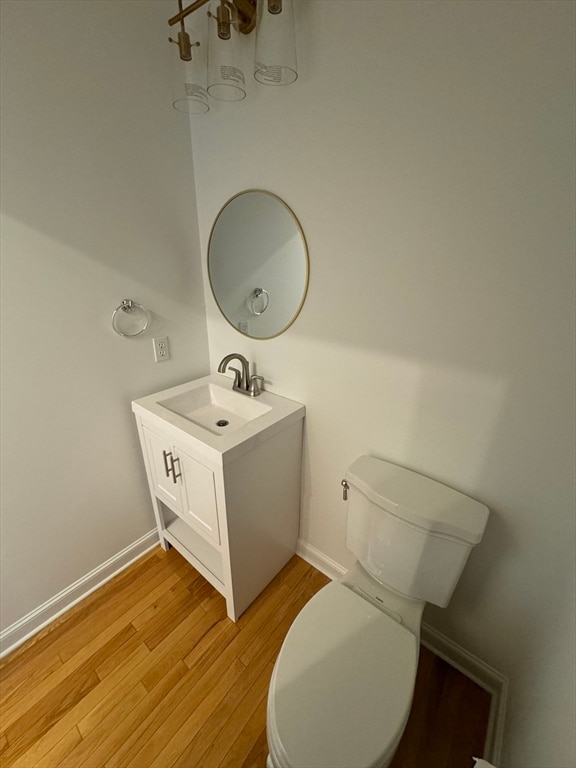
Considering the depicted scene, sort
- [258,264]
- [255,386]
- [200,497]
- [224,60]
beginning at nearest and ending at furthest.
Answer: [224,60]
[200,497]
[258,264]
[255,386]

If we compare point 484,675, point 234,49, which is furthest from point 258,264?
point 484,675

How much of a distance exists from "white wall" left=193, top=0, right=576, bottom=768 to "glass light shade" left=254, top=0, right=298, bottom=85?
0.41 feet

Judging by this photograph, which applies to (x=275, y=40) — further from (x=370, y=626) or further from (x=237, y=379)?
(x=370, y=626)

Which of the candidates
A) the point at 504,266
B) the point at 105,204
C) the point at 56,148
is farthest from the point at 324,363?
the point at 56,148

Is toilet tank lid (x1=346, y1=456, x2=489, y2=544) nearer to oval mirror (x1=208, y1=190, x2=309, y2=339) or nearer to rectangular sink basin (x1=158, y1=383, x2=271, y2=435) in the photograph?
rectangular sink basin (x1=158, y1=383, x2=271, y2=435)

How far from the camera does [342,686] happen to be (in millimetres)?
764

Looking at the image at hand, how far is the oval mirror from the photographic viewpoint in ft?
3.77

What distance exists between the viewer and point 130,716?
3.37 ft

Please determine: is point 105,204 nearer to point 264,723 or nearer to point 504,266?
point 504,266

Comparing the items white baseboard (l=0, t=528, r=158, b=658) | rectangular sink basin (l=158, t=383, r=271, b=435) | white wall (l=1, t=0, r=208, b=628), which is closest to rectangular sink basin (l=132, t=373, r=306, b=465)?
rectangular sink basin (l=158, t=383, r=271, b=435)

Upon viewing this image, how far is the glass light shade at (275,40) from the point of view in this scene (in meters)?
0.79

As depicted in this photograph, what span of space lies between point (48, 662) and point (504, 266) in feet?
6.87

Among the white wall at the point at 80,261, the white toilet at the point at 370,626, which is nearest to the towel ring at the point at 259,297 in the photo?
the white wall at the point at 80,261

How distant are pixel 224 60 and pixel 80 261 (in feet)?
2.61
